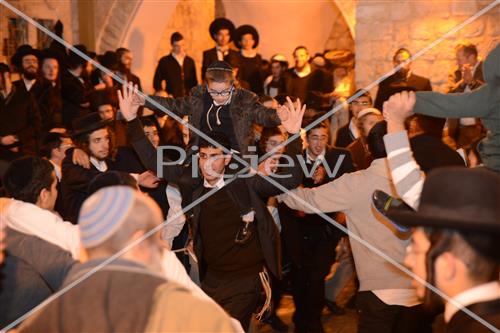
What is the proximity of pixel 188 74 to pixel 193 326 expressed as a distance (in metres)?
8.63

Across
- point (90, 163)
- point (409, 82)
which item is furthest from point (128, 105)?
point (409, 82)

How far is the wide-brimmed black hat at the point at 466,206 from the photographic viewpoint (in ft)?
7.23

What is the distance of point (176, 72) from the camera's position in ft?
34.3

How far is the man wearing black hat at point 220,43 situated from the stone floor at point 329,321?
4230 millimetres

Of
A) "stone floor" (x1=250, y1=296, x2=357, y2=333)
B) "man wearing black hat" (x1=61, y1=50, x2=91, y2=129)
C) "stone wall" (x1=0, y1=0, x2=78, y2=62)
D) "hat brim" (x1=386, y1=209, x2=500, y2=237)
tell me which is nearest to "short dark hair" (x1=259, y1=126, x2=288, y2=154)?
"stone floor" (x1=250, y1=296, x2=357, y2=333)

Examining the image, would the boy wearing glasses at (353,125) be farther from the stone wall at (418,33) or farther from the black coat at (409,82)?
the stone wall at (418,33)

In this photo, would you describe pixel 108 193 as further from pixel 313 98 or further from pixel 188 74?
pixel 188 74

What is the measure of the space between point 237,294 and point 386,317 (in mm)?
855

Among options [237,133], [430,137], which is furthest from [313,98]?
[430,137]

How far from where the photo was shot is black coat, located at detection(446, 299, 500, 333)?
7.05ft

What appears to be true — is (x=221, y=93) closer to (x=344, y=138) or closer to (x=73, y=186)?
(x=73, y=186)

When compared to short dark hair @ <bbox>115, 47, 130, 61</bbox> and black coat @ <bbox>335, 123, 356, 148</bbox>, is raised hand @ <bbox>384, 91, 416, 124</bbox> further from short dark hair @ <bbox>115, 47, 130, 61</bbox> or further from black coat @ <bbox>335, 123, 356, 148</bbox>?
short dark hair @ <bbox>115, 47, 130, 61</bbox>

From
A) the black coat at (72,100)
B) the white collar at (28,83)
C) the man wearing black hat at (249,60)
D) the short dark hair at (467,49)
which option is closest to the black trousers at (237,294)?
the white collar at (28,83)

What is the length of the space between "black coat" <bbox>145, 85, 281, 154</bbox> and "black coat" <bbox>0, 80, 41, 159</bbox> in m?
2.66
